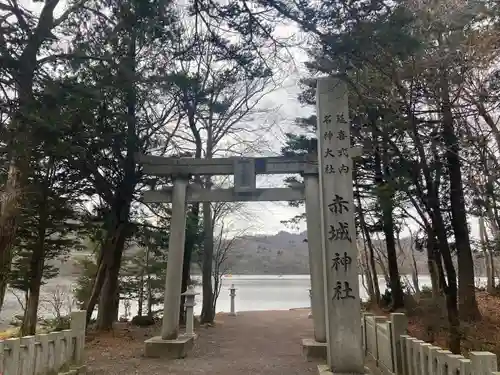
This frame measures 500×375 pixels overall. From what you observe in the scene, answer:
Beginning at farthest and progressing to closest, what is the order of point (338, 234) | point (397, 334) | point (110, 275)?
point (110, 275)
point (338, 234)
point (397, 334)

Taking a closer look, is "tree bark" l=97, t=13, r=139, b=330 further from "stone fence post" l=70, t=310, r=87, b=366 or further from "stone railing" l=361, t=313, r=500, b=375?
"stone railing" l=361, t=313, r=500, b=375

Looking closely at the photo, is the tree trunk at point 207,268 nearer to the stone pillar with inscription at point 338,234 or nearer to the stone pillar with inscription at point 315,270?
the stone pillar with inscription at point 315,270

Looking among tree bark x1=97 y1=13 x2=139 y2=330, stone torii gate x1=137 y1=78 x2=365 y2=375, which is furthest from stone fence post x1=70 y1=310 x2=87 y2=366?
tree bark x1=97 y1=13 x2=139 y2=330

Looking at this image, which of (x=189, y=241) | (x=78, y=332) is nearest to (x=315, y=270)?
(x=78, y=332)

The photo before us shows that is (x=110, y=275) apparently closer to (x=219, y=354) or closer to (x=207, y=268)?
(x=219, y=354)

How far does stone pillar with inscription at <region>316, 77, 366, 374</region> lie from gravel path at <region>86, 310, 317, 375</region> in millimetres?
1587

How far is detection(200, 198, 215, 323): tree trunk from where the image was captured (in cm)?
1307

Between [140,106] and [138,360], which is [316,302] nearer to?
[138,360]

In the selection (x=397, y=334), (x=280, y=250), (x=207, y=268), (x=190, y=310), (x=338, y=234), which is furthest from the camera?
(x=280, y=250)

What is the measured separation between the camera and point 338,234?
17.3 feet

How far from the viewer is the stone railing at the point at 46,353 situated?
155 inches

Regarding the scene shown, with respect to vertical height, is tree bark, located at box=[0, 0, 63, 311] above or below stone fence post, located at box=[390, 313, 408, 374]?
above

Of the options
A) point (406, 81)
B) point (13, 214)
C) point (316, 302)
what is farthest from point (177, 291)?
point (406, 81)

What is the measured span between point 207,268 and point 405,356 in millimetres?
9468
